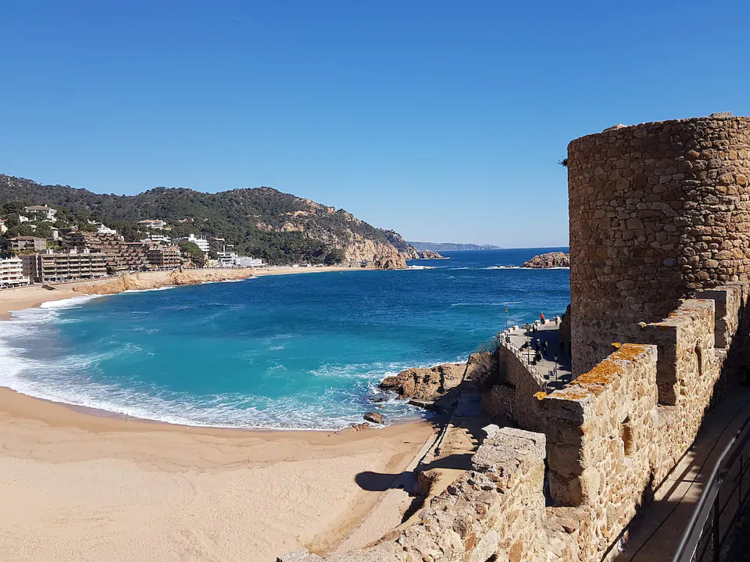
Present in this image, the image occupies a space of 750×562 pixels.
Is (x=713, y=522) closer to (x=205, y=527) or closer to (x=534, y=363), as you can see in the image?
(x=205, y=527)

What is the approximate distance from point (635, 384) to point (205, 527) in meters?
11.8

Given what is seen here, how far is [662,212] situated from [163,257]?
119173 millimetres

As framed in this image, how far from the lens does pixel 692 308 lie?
561 cm

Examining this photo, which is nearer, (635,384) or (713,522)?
(713,522)

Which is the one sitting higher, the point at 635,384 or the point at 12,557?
the point at 635,384

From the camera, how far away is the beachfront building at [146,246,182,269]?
112188 millimetres

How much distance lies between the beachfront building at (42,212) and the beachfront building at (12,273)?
44.4 metres

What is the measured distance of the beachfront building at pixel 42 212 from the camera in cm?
12130

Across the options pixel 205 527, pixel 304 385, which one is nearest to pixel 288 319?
pixel 304 385

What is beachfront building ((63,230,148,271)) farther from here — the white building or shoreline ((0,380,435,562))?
shoreline ((0,380,435,562))

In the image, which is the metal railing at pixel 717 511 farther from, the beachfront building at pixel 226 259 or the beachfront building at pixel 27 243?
the beachfront building at pixel 226 259

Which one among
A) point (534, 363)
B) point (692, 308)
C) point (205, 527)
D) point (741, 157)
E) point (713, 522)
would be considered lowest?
point (205, 527)

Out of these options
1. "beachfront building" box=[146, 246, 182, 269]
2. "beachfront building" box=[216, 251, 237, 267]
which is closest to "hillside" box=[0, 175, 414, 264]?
"beachfront building" box=[216, 251, 237, 267]

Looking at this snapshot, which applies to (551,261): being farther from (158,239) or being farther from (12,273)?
(12,273)
